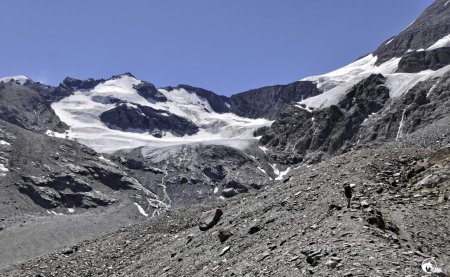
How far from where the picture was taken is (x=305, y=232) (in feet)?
71.1

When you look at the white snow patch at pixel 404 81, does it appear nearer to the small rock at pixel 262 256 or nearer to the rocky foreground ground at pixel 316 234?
the rocky foreground ground at pixel 316 234

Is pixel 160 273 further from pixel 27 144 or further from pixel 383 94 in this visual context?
pixel 383 94

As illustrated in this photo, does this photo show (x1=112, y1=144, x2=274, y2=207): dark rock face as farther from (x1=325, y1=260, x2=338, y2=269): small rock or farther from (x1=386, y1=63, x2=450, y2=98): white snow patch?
(x1=325, y1=260, x2=338, y2=269): small rock

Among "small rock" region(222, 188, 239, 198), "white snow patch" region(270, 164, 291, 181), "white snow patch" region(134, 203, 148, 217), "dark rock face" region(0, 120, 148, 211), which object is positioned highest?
"dark rock face" region(0, 120, 148, 211)

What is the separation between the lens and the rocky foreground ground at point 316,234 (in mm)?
17594

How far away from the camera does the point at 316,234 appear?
2039 centimetres

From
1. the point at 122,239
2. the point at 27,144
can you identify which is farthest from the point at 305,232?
the point at 27,144

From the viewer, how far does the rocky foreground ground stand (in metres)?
17.6

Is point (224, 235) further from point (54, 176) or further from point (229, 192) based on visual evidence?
point (229, 192)

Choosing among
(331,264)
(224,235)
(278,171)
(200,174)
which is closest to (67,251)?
(224,235)

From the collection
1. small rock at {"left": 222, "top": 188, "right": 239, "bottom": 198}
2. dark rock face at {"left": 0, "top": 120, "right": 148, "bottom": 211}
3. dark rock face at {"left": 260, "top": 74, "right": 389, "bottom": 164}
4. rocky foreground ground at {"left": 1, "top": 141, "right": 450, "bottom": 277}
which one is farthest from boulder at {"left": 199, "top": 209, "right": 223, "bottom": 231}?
dark rock face at {"left": 260, "top": 74, "right": 389, "bottom": 164}

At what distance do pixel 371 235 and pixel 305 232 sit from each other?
12.2ft

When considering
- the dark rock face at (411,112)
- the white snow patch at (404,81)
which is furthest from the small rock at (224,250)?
the white snow patch at (404,81)

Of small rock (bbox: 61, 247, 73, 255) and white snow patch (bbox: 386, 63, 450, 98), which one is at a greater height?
white snow patch (bbox: 386, 63, 450, 98)
